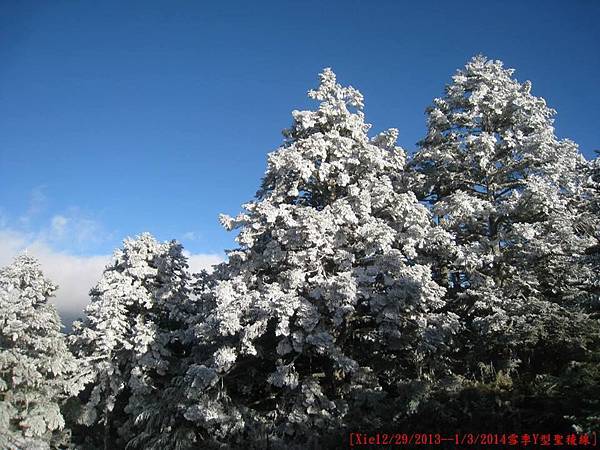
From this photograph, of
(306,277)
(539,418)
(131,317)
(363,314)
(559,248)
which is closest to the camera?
(539,418)

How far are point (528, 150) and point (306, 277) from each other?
8.71 meters

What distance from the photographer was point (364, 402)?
11.8 m

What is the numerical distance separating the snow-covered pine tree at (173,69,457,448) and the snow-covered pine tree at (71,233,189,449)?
2722 millimetres

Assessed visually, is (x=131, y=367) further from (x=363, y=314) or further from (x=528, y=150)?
(x=528, y=150)

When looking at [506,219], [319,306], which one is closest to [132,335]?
[319,306]

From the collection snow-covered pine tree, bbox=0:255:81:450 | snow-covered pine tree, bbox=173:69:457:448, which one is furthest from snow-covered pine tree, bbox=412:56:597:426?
snow-covered pine tree, bbox=0:255:81:450

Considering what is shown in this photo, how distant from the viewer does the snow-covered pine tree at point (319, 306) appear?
12.0 m

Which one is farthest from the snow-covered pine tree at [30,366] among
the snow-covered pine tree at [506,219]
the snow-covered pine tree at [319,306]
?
the snow-covered pine tree at [506,219]

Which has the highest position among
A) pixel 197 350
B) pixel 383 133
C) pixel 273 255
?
pixel 383 133

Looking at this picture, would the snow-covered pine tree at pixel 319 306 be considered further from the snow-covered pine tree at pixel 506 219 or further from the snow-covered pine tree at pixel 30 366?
the snow-covered pine tree at pixel 30 366

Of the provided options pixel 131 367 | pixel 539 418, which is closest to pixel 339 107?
pixel 539 418

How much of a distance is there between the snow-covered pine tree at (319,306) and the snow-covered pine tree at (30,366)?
5127mm

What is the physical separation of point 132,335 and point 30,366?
3.49m

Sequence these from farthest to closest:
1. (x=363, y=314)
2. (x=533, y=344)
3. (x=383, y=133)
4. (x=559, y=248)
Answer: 1. (x=383, y=133)
2. (x=363, y=314)
3. (x=559, y=248)
4. (x=533, y=344)
